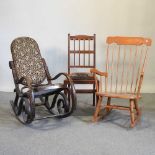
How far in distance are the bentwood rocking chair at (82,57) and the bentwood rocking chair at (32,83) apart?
307mm

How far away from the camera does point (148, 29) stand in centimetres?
449

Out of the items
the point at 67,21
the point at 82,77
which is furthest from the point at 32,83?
the point at 67,21

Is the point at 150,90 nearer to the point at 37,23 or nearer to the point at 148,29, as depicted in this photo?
the point at 148,29

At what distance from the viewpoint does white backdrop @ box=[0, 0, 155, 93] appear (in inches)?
174

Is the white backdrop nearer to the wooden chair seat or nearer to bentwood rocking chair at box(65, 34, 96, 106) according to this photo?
bentwood rocking chair at box(65, 34, 96, 106)

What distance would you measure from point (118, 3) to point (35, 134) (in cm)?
268

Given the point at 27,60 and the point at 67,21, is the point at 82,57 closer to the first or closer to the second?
the point at 67,21

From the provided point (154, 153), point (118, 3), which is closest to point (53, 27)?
point (118, 3)

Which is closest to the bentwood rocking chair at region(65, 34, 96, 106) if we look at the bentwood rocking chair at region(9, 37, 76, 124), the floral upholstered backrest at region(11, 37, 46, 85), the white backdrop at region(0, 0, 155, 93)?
the white backdrop at region(0, 0, 155, 93)

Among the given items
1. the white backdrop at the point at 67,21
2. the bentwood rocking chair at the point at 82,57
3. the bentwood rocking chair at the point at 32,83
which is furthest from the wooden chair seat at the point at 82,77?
the white backdrop at the point at 67,21

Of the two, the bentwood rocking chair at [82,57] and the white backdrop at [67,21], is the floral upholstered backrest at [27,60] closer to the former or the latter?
the bentwood rocking chair at [82,57]

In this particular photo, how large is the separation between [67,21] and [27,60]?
4.49 feet

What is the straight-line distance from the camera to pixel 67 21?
4492 mm

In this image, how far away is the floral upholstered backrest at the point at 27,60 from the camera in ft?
11.0
